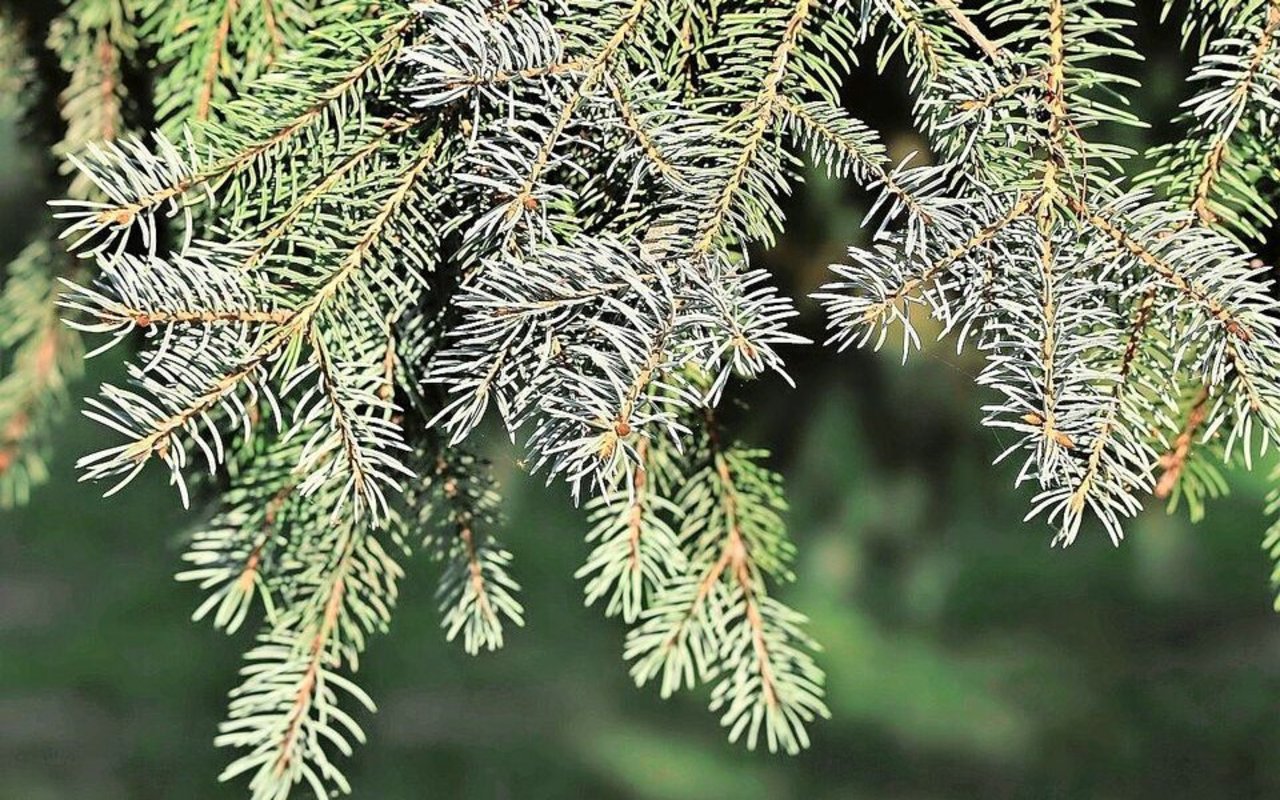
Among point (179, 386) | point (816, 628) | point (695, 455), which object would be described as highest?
point (816, 628)

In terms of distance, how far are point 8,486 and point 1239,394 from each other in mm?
902

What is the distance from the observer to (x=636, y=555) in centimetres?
69

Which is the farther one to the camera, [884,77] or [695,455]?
[884,77]

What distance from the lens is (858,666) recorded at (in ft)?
5.46

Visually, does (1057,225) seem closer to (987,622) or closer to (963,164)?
(963,164)

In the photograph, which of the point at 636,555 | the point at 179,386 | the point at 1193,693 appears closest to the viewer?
the point at 179,386

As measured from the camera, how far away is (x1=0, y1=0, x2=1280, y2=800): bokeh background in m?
1.51

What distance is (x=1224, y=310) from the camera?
0.48 m

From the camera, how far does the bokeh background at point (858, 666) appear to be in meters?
1.51

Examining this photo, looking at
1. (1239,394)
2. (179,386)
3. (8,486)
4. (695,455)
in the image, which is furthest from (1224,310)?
(8,486)

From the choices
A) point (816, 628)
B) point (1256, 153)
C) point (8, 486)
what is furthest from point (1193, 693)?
point (8, 486)

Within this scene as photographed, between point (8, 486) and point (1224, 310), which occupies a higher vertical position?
point (1224, 310)

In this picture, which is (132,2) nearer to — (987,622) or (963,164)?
(963,164)

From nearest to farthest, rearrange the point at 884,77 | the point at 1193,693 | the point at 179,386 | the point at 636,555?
the point at 179,386, the point at 636,555, the point at 884,77, the point at 1193,693
